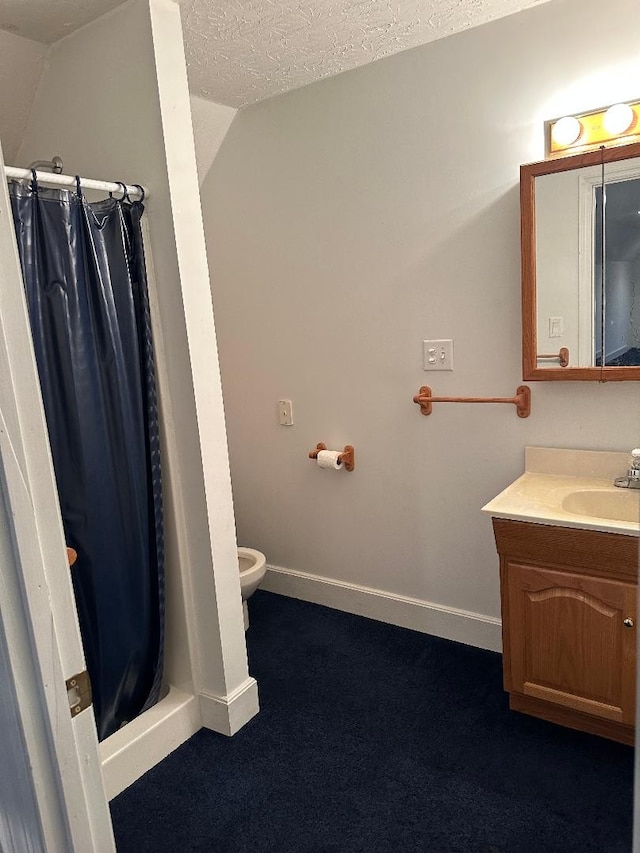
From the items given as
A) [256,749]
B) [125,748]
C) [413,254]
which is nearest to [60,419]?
[125,748]

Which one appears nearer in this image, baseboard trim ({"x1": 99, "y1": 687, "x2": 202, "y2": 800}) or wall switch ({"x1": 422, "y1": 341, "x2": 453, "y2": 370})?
baseboard trim ({"x1": 99, "y1": 687, "x2": 202, "y2": 800})

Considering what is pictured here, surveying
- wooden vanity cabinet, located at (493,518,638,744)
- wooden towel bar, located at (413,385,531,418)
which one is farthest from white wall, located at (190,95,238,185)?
wooden vanity cabinet, located at (493,518,638,744)

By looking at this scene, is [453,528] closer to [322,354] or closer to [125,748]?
[322,354]

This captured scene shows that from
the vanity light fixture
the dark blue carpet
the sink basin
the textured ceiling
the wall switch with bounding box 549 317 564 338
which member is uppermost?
the textured ceiling

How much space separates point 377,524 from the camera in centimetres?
289

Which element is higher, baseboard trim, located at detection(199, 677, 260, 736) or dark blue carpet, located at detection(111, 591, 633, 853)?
baseboard trim, located at detection(199, 677, 260, 736)

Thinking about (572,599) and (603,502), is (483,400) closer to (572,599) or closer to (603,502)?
(603,502)

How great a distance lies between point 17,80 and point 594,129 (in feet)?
6.42

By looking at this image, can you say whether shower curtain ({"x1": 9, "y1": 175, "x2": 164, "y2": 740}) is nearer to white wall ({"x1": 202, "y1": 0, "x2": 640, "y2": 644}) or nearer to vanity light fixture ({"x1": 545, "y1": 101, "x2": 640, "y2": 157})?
white wall ({"x1": 202, "y1": 0, "x2": 640, "y2": 644})

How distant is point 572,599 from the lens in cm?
197

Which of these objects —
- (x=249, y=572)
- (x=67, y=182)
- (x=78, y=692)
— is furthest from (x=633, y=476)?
(x=67, y=182)

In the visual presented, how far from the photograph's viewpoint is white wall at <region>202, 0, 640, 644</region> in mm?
2225

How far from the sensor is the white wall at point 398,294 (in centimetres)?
222

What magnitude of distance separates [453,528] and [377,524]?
38 cm
